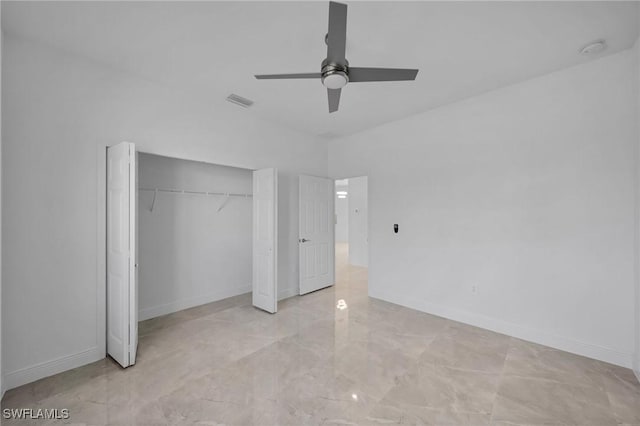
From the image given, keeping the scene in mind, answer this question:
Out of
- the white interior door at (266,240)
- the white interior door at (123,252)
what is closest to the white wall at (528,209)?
the white interior door at (266,240)

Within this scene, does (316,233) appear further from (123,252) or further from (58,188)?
(58,188)

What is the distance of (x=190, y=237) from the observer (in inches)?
163

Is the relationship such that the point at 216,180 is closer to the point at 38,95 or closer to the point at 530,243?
the point at 38,95

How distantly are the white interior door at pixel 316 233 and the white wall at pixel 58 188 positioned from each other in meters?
2.34

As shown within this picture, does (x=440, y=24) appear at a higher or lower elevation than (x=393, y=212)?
higher

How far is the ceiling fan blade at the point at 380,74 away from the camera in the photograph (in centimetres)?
197

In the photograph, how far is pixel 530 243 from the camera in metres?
3.09

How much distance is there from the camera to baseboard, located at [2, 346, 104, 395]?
2.24m

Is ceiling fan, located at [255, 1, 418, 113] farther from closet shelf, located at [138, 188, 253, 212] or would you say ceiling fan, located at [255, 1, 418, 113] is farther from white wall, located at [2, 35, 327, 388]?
closet shelf, located at [138, 188, 253, 212]

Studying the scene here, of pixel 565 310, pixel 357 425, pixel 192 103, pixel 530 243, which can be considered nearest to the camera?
pixel 357 425

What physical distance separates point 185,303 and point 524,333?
14.5ft

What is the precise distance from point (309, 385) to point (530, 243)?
281cm

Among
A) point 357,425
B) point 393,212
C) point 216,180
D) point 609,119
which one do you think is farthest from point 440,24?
point 216,180

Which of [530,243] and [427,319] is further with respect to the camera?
[427,319]
